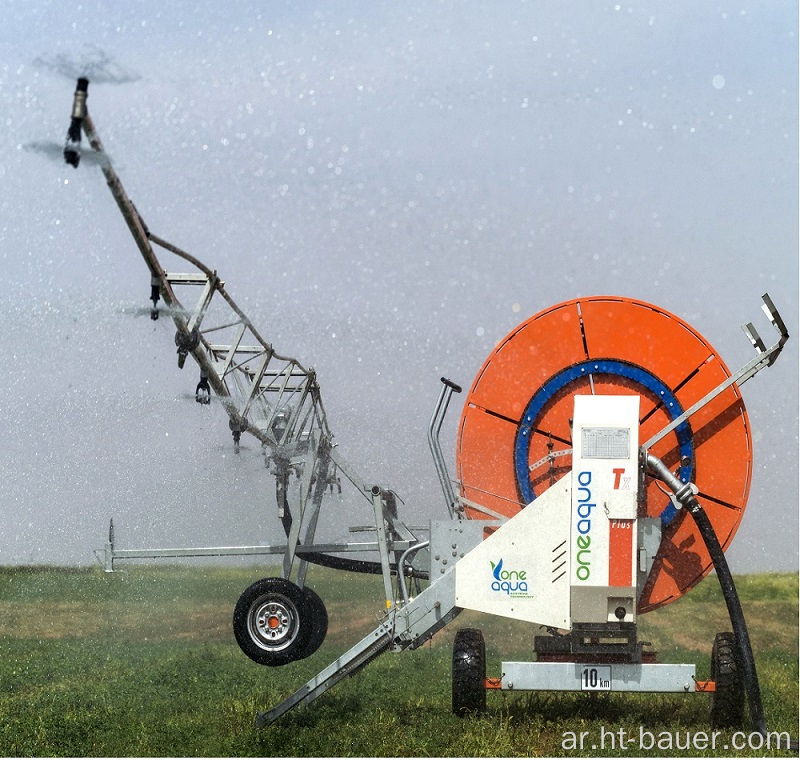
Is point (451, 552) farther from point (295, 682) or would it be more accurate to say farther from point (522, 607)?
point (295, 682)

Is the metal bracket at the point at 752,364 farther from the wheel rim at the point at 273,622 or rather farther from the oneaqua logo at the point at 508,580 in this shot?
the wheel rim at the point at 273,622

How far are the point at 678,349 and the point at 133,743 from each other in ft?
22.0

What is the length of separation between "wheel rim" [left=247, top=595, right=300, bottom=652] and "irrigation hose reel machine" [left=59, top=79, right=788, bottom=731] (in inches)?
0.6

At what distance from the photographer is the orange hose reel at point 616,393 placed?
12.0 m

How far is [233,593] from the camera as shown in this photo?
1967 centimetres

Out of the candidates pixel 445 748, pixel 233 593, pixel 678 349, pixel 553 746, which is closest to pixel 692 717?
pixel 553 746

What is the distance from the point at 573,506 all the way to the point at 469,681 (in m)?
2.12

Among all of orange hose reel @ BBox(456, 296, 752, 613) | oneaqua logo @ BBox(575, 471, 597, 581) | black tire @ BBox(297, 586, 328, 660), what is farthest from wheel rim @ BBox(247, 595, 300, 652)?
oneaqua logo @ BBox(575, 471, 597, 581)

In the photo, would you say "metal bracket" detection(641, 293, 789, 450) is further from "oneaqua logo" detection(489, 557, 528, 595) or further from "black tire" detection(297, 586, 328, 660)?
"black tire" detection(297, 586, 328, 660)

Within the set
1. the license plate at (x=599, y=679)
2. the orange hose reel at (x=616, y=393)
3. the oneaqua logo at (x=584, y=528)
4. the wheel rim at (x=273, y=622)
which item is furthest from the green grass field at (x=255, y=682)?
the orange hose reel at (x=616, y=393)

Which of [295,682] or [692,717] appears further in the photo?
[295,682]

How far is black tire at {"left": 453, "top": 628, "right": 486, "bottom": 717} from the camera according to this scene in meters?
12.0

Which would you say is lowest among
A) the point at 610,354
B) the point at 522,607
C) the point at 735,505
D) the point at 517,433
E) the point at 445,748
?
the point at 445,748

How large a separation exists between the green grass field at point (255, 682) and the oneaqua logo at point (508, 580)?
1390mm
